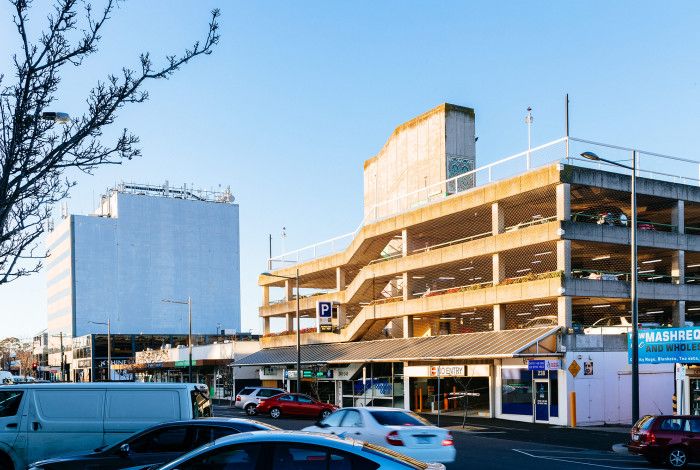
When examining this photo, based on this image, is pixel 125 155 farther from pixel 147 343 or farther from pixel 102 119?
pixel 147 343

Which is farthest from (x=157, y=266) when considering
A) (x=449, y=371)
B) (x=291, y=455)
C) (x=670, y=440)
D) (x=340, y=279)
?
(x=291, y=455)

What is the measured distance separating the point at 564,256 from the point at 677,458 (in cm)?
1700

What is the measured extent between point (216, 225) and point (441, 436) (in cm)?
11733

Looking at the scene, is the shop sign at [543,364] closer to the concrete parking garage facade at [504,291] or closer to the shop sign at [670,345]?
the concrete parking garage facade at [504,291]

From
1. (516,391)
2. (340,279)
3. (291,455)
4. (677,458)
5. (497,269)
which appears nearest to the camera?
(291,455)

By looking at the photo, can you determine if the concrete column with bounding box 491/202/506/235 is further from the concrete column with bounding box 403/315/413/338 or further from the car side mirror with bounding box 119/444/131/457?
the car side mirror with bounding box 119/444/131/457

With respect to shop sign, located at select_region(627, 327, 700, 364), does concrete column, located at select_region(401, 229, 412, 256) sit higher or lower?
higher

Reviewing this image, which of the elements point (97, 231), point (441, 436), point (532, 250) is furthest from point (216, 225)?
point (441, 436)

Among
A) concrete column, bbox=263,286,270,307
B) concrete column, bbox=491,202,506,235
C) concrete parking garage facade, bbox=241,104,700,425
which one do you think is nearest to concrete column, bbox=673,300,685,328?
concrete parking garage facade, bbox=241,104,700,425

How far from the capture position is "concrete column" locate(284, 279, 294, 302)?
68562 mm

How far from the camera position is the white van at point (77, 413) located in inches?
620

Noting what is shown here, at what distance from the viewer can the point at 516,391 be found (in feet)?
131

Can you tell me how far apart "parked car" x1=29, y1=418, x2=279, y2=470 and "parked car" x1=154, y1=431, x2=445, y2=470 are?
432 centimetres

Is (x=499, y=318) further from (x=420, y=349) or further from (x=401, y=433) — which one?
(x=401, y=433)
